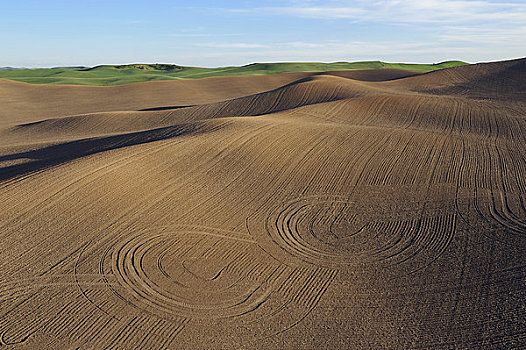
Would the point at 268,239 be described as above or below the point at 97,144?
below

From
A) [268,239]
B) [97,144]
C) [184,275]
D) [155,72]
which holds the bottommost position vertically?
[184,275]

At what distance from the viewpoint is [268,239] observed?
14.7 metres

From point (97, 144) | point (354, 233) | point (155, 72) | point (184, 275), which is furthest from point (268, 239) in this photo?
point (155, 72)

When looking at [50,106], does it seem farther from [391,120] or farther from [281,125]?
[391,120]

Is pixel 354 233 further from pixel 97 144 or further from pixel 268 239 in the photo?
pixel 97 144

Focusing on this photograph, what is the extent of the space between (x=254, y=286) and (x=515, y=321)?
717 cm

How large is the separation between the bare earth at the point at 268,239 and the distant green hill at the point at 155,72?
66.0 m

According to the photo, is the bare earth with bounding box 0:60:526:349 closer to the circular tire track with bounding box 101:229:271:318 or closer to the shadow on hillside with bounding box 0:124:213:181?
the circular tire track with bounding box 101:229:271:318

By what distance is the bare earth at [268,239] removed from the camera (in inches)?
408

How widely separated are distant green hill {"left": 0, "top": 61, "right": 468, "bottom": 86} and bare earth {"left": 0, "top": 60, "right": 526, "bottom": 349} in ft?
216

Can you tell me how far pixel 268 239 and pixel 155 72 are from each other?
11700cm

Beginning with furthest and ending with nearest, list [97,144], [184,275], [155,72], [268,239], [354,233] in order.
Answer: [155,72]
[97,144]
[354,233]
[268,239]
[184,275]

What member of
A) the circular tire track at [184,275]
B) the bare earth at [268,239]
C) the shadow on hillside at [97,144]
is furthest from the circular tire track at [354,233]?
the shadow on hillside at [97,144]

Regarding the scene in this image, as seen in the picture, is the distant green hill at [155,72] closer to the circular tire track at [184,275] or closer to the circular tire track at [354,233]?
the circular tire track at [354,233]
